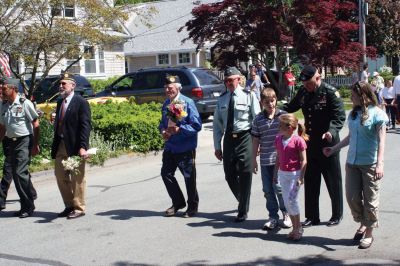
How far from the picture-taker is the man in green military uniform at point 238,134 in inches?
284

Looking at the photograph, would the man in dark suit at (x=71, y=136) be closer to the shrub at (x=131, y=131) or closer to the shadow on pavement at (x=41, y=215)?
the shadow on pavement at (x=41, y=215)

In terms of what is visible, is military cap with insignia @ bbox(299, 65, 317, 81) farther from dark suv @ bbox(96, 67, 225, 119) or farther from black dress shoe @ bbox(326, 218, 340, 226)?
dark suv @ bbox(96, 67, 225, 119)

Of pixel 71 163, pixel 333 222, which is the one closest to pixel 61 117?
pixel 71 163

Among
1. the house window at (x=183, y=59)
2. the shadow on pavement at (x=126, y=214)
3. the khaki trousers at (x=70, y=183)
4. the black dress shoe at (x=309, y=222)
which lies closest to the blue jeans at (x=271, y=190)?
the black dress shoe at (x=309, y=222)

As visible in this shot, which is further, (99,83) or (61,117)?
(99,83)

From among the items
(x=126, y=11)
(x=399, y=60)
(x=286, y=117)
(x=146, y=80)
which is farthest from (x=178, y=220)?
(x=399, y=60)

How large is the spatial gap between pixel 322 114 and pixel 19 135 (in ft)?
13.4

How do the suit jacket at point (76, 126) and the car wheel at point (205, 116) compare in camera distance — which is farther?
the car wheel at point (205, 116)

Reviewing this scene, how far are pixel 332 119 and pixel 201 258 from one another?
7.12 ft

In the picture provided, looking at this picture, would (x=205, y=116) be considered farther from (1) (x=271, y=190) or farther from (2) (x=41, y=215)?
(1) (x=271, y=190)

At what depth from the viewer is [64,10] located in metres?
14.5

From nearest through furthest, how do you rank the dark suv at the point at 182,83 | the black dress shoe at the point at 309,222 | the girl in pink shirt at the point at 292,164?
1. the girl in pink shirt at the point at 292,164
2. the black dress shoe at the point at 309,222
3. the dark suv at the point at 182,83

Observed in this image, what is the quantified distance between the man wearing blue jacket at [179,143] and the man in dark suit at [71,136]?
1.05 meters

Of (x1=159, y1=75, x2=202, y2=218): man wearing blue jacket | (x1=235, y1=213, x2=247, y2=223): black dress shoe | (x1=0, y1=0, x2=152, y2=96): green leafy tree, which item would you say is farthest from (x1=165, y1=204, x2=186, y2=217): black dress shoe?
(x1=0, y1=0, x2=152, y2=96): green leafy tree
